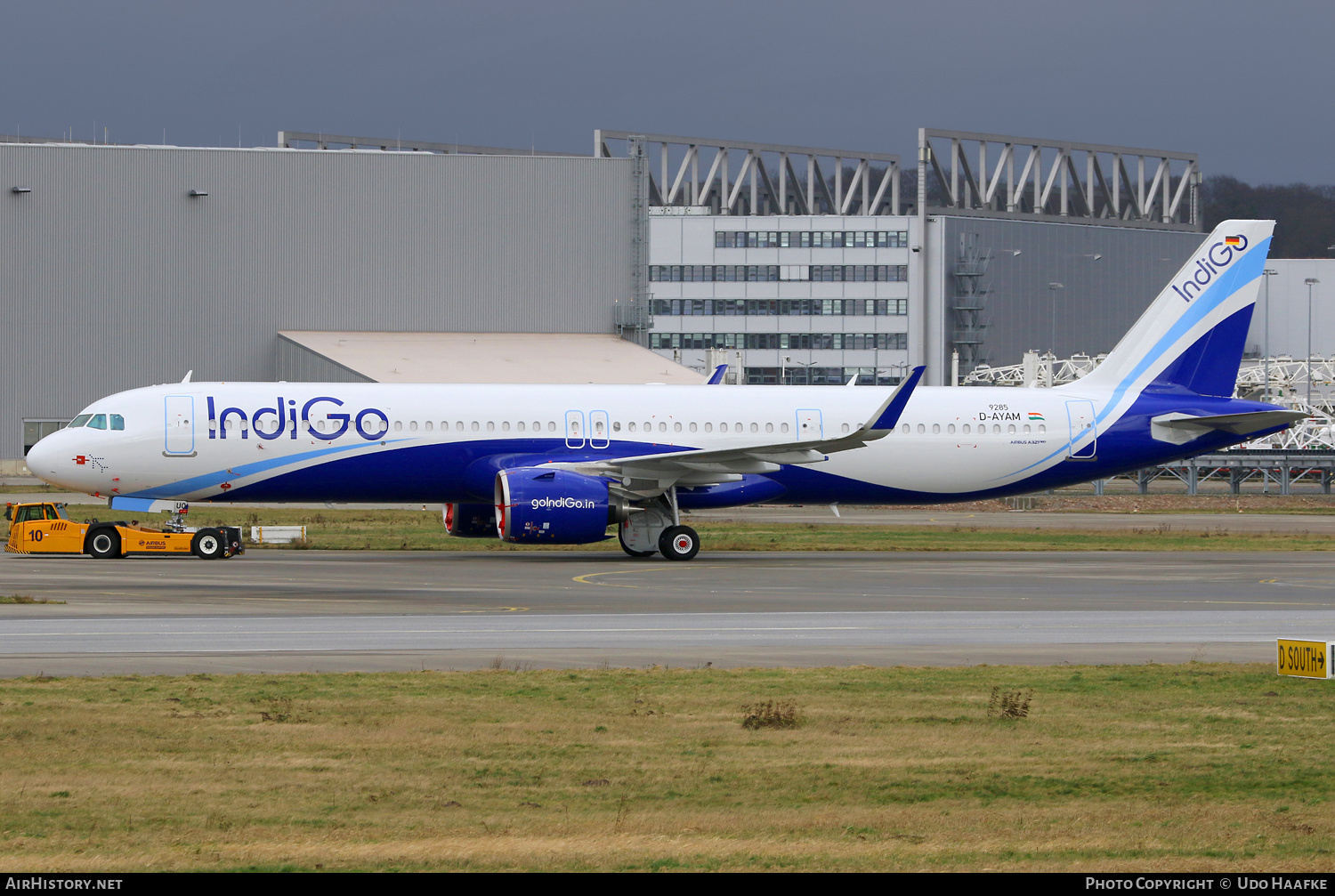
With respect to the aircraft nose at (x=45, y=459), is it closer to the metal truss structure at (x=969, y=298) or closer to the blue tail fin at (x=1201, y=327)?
the blue tail fin at (x=1201, y=327)

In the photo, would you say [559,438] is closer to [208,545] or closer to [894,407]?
[894,407]

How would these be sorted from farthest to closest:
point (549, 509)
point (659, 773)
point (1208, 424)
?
point (1208, 424)
point (549, 509)
point (659, 773)

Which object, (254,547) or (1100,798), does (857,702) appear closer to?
(1100,798)

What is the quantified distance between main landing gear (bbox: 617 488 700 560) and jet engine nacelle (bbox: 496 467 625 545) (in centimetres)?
248

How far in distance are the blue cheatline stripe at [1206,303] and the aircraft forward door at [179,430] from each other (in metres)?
24.0

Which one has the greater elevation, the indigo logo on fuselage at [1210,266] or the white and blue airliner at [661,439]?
the indigo logo on fuselage at [1210,266]

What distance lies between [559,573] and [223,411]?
9635mm

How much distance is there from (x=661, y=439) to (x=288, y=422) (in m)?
9.03

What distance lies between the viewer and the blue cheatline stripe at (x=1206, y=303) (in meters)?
42.0

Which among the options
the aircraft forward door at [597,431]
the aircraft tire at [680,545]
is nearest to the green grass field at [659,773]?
the aircraft tire at [680,545]

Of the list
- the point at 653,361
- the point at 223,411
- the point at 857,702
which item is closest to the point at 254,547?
the point at 223,411

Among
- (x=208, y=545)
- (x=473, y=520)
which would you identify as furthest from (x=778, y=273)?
(x=208, y=545)

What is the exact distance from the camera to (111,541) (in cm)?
3566

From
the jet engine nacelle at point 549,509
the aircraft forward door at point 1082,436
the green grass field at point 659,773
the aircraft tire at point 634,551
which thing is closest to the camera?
the green grass field at point 659,773
